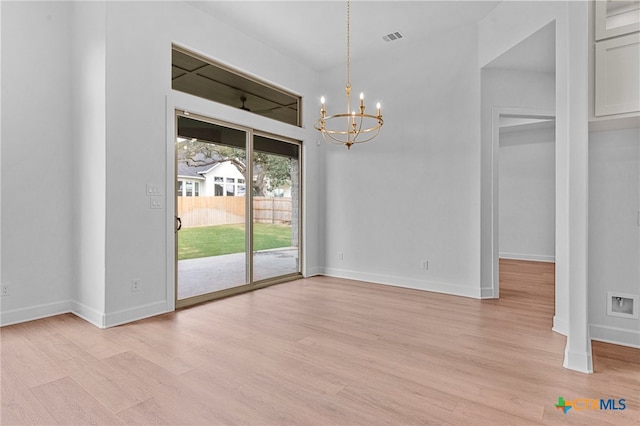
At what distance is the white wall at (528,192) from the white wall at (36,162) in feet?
26.6

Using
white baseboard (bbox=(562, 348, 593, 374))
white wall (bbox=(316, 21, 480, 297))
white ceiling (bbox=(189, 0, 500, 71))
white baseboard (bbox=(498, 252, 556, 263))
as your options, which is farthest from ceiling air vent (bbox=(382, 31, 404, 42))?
white baseboard (bbox=(498, 252, 556, 263))

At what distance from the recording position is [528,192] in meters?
7.75

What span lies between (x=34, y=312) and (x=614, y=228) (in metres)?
5.59

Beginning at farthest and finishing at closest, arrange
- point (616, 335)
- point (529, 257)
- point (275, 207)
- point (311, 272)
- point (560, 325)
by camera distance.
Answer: point (529, 257) < point (311, 272) < point (275, 207) < point (560, 325) < point (616, 335)

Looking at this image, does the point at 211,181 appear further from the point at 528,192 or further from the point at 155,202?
the point at 528,192

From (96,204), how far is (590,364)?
4.47 meters

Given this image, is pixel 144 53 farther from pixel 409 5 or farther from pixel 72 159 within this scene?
pixel 409 5

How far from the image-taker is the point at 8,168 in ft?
11.0

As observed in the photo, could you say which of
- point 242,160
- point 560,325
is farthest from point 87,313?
point 560,325

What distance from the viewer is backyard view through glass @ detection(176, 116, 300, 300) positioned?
4.11 m

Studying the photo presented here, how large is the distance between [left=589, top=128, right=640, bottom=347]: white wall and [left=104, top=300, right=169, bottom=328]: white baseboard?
423 centimetres

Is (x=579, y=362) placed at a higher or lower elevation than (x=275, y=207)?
lower

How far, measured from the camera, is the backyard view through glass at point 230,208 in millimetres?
4113

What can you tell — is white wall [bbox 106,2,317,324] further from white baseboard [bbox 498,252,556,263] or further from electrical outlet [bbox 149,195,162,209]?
white baseboard [bbox 498,252,556,263]
